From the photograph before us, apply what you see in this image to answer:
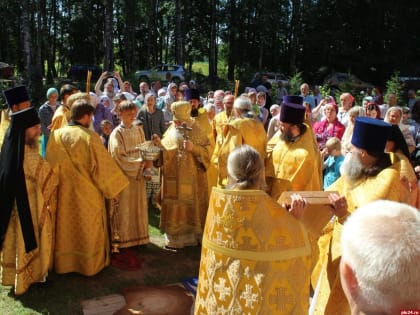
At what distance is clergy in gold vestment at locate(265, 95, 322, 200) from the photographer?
4488 mm

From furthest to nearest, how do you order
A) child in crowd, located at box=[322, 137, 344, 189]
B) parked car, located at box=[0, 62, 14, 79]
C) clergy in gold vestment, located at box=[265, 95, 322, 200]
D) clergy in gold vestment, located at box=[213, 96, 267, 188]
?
parked car, located at box=[0, 62, 14, 79], child in crowd, located at box=[322, 137, 344, 189], clergy in gold vestment, located at box=[213, 96, 267, 188], clergy in gold vestment, located at box=[265, 95, 322, 200]

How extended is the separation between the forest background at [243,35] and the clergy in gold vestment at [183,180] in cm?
1748

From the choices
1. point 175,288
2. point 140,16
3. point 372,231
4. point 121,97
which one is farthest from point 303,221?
point 140,16

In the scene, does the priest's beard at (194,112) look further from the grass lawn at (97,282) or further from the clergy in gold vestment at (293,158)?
the clergy in gold vestment at (293,158)

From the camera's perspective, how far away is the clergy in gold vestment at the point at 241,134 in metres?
5.71

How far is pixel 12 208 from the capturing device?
4.48m

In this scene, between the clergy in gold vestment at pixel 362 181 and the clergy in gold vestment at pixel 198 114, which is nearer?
the clergy in gold vestment at pixel 362 181

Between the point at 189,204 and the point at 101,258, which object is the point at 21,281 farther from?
the point at 189,204

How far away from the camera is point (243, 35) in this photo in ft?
128

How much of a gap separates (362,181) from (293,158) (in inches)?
52.9

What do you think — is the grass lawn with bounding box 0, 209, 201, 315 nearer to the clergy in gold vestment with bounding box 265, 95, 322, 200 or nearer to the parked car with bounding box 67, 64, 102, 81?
the clergy in gold vestment with bounding box 265, 95, 322, 200

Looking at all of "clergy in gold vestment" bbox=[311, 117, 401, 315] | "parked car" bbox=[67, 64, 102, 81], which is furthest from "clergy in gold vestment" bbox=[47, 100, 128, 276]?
"parked car" bbox=[67, 64, 102, 81]

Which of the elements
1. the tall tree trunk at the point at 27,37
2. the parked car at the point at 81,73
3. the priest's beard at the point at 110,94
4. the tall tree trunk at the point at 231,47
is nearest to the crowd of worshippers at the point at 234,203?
the priest's beard at the point at 110,94

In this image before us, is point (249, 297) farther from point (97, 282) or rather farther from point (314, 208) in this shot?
point (97, 282)
